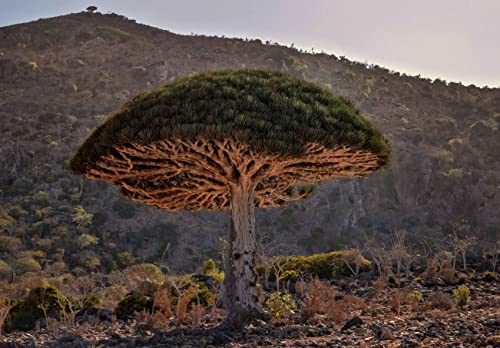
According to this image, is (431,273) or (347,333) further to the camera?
(431,273)

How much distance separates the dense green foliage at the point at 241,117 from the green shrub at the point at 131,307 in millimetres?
3926

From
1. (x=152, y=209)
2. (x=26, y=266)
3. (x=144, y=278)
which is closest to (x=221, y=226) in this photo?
(x=152, y=209)

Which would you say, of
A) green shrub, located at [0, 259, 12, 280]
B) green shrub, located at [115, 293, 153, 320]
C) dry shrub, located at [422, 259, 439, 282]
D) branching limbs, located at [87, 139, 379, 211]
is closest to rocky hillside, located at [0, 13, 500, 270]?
green shrub, located at [0, 259, 12, 280]

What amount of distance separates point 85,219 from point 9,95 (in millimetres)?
21502

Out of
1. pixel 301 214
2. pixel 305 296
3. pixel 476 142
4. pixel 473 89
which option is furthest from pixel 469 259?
pixel 473 89

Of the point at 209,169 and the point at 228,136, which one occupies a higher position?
the point at 228,136

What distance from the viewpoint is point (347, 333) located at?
904 cm

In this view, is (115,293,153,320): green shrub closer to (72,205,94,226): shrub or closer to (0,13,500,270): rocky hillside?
(0,13,500,270): rocky hillside

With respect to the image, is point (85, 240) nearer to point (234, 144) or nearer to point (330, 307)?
point (330, 307)

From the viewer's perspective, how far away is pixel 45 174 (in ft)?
125

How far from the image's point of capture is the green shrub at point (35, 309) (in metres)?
13.3

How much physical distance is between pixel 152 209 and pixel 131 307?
2543 centimetres

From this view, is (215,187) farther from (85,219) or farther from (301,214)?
(301,214)

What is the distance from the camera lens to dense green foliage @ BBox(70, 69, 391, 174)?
9722 millimetres
